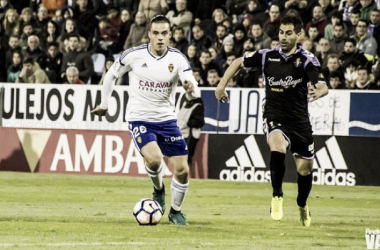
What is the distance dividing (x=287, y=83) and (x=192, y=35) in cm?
1137

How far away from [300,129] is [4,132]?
33.0 ft

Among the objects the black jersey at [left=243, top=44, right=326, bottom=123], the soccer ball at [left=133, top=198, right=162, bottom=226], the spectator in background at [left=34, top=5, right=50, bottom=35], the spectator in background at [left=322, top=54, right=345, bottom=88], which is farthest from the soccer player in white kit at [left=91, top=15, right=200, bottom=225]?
the spectator in background at [left=34, top=5, right=50, bottom=35]

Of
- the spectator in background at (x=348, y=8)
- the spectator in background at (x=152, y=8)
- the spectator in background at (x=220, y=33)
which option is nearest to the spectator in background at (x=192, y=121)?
the spectator in background at (x=220, y=33)

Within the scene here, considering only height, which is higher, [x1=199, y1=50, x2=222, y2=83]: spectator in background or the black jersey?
the black jersey

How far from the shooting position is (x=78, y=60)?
72.5 feet

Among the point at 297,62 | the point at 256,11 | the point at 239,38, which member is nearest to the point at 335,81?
the point at 239,38

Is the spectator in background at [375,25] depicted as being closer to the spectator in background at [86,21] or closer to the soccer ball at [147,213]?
the spectator in background at [86,21]

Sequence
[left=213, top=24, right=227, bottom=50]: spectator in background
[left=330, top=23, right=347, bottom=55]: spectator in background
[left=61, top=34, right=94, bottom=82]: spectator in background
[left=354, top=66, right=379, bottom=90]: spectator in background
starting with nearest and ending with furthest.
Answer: [left=354, top=66, right=379, bottom=90]: spectator in background, [left=330, top=23, right=347, bottom=55]: spectator in background, [left=213, top=24, right=227, bottom=50]: spectator in background, [left=61, top=34, right=94, bottom=82]: spectator in background

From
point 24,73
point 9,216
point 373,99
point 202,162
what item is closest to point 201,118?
point 202,162

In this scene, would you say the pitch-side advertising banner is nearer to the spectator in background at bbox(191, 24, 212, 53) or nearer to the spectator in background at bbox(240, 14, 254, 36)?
the spectator in background at bbox(191, 24, 212, 53)

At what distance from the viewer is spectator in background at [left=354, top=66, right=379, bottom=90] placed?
19.1 metres

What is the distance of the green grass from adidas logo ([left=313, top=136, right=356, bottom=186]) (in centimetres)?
49

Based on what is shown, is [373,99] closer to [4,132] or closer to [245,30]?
[245,30]

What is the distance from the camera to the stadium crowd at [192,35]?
20078mm
